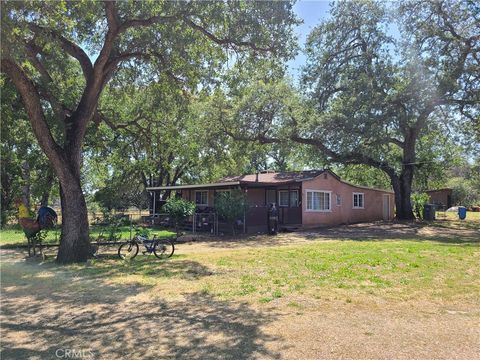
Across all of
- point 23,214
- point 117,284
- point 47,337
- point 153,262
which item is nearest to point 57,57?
point 23,214

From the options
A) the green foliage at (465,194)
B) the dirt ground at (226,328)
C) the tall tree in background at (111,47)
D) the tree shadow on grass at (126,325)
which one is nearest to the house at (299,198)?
the tall tree in background at (111,47)

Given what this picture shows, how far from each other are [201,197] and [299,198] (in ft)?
24.9

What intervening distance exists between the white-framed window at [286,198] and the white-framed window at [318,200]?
2.54 feet

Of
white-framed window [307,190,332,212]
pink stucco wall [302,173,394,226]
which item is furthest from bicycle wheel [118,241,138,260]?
white-framed window [307,190,332,212]

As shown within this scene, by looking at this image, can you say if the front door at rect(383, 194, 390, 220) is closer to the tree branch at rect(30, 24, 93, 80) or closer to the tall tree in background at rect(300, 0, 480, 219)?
the tall tree in background at rect(300, 0, 480, 219)

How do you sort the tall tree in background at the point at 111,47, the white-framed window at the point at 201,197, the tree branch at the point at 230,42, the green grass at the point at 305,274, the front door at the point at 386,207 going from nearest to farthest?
the green grass at the point at 305,274 → the tall tree in background at the point at 111,47 → the tree branch at the point at 230,42 → the white-framed window at the point at 201,197 → the front door at the point at 386,207

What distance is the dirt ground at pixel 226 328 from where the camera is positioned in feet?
15.3

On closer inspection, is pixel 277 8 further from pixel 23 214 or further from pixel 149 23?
pixel 23 214

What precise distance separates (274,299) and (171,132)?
1270cm

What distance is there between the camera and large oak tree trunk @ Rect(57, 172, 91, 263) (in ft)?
38.8

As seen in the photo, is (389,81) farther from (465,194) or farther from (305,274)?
(465,194)

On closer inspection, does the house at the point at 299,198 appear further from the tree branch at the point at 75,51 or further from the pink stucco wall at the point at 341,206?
the tree branch at the point at 75,51

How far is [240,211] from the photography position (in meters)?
20.4

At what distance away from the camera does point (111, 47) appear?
12.0 metres
